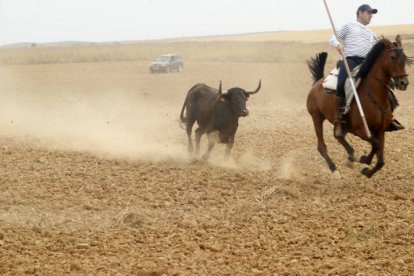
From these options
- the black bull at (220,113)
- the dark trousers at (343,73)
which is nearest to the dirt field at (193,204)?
the black bull at (220,113)

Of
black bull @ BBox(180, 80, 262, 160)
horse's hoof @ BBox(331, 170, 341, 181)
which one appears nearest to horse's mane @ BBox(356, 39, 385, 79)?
horse's hoof @ BBox(331, 170, 341, 181)

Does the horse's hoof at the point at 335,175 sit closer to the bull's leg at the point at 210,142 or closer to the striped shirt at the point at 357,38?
the striped shirt at the point at 357,38

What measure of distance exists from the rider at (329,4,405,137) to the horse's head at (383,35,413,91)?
762 millimetres

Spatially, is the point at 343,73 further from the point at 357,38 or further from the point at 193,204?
the point at 193,204

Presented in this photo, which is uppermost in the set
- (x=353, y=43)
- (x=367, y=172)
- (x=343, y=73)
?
(x=353, y=43)

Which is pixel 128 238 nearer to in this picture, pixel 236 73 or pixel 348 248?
pixel 348 248

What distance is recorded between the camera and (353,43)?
9.65m

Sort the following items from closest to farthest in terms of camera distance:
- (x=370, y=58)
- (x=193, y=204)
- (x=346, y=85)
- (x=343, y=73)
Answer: (x=193, y=204) < (x=370, y=58) < (x=346, y=85) < (x=343, y=73)

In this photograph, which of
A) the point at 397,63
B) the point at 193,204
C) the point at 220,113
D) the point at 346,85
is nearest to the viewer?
the point at 193,204

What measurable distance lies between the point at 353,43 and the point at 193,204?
3713 mm

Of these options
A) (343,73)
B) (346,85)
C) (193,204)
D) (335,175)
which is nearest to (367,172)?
(335,175)

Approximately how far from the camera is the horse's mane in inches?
350

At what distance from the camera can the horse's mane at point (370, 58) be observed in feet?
29.2

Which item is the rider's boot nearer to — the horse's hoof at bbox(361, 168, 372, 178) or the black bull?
the horse's hoof at bbox(361, 168, 372, 178)
